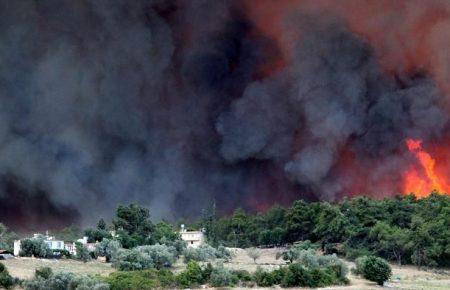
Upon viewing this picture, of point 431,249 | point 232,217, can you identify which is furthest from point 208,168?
point 431,249

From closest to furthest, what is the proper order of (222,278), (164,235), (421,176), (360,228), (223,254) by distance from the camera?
(222,278) → (223,254) → (164,235) → (360,228) → (421,176)

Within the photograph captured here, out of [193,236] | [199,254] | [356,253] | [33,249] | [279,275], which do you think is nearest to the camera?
[279,275]

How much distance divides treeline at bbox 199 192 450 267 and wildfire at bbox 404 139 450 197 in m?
5.66

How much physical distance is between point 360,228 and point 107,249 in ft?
51.4

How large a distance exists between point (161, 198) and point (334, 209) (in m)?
18.7

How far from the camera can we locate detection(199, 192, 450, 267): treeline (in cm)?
5184

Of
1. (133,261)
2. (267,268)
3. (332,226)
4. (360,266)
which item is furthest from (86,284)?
(332,226)

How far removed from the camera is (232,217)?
65.1 m

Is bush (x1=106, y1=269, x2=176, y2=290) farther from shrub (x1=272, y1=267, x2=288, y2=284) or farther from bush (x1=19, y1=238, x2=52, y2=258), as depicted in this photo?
bush (x1=19, y1=238, x2=52, y2=258)

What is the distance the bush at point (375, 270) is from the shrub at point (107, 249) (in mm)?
13312

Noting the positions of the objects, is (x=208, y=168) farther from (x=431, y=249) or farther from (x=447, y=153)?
(x=431, y=249)

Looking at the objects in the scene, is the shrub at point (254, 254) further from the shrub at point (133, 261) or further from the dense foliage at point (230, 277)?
the dense foliage at point (230, 277)

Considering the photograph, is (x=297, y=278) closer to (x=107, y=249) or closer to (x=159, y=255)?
(x=159, y=255)

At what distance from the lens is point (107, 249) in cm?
5081
